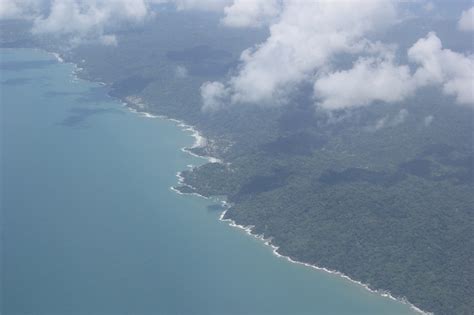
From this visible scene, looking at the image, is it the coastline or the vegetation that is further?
the vegetation

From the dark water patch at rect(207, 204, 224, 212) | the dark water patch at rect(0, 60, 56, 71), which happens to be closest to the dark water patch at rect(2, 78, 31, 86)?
the dark water patch at rect(0, 60, 56, 71)

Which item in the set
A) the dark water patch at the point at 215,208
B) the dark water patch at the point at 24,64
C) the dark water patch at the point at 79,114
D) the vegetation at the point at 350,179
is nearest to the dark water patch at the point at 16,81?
the dark water patch at the point at 24,64

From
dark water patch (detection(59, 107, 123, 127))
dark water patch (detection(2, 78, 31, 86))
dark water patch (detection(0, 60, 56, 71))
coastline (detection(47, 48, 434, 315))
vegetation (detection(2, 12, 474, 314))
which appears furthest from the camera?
dark water patch (detection(0, 60, 56, 71))

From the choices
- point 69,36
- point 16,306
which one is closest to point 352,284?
point 16,306

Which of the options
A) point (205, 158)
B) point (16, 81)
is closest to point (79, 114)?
point (16, 81)

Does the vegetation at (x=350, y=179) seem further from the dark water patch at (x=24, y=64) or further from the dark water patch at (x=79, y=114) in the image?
the dark water patch at (x=24, y=64)

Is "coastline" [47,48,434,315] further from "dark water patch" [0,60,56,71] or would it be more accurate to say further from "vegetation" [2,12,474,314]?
"dark water patch" [0,60,56,71]

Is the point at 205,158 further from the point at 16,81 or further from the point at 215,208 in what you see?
the point at 16,81

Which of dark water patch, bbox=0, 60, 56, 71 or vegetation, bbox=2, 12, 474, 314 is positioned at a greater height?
dark water patch, bbox=0, 60, 56, 71
